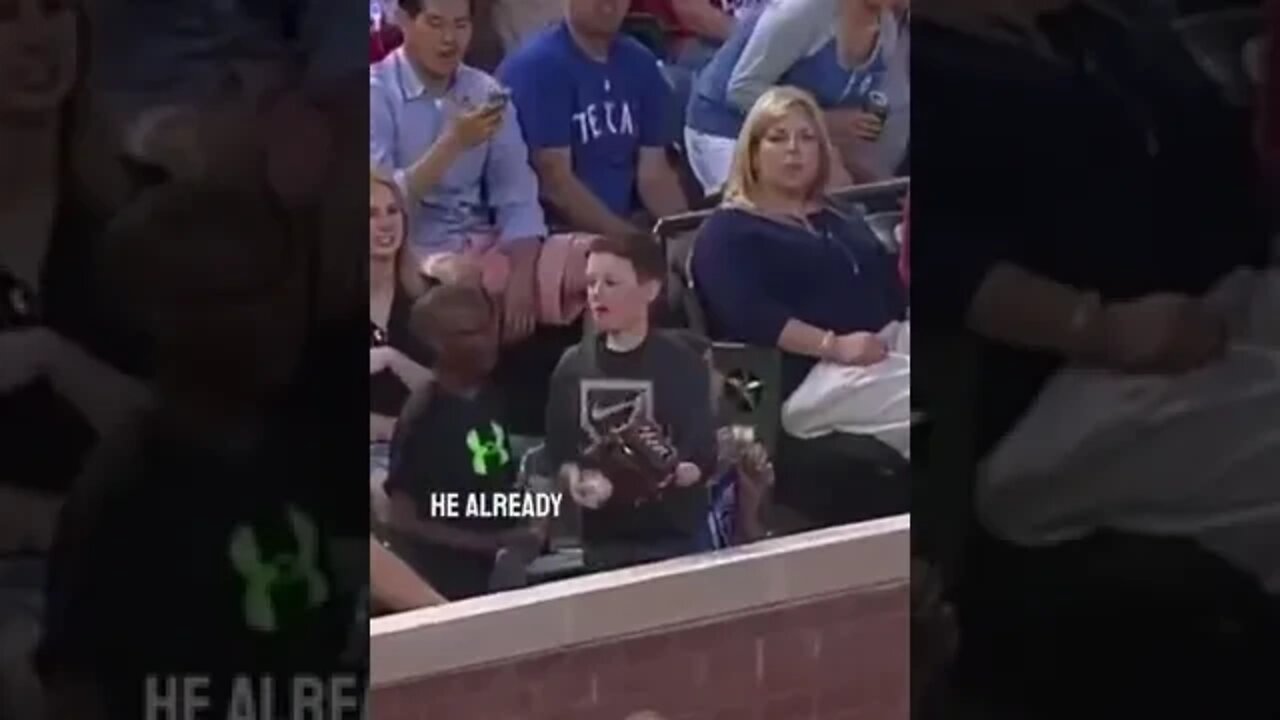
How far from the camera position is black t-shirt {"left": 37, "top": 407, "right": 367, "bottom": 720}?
0.89 metres

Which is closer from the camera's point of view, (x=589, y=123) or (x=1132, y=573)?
(x=1132, y=573)

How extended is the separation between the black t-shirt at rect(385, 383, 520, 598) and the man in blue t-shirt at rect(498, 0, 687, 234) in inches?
7.6

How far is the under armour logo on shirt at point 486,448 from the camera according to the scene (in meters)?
1.47

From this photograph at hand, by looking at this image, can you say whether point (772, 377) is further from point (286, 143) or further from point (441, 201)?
point (286, 143)

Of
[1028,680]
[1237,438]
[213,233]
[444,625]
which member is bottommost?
[444,625]

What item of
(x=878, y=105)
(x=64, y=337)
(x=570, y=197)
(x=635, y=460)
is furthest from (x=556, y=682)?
(x=64, y=337)

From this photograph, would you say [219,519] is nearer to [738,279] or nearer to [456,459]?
[456,459]

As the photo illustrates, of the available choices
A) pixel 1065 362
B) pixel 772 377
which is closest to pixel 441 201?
pixel 772 377

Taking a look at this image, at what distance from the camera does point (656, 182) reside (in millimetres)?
1523

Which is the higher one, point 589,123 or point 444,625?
point 589,123

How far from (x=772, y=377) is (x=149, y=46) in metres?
0.80

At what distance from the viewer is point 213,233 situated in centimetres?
88

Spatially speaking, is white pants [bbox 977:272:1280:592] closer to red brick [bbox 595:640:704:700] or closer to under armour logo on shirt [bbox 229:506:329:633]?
under armour logo on shirt [bbox 229:506:329:633]

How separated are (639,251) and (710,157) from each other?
0.11 meters
